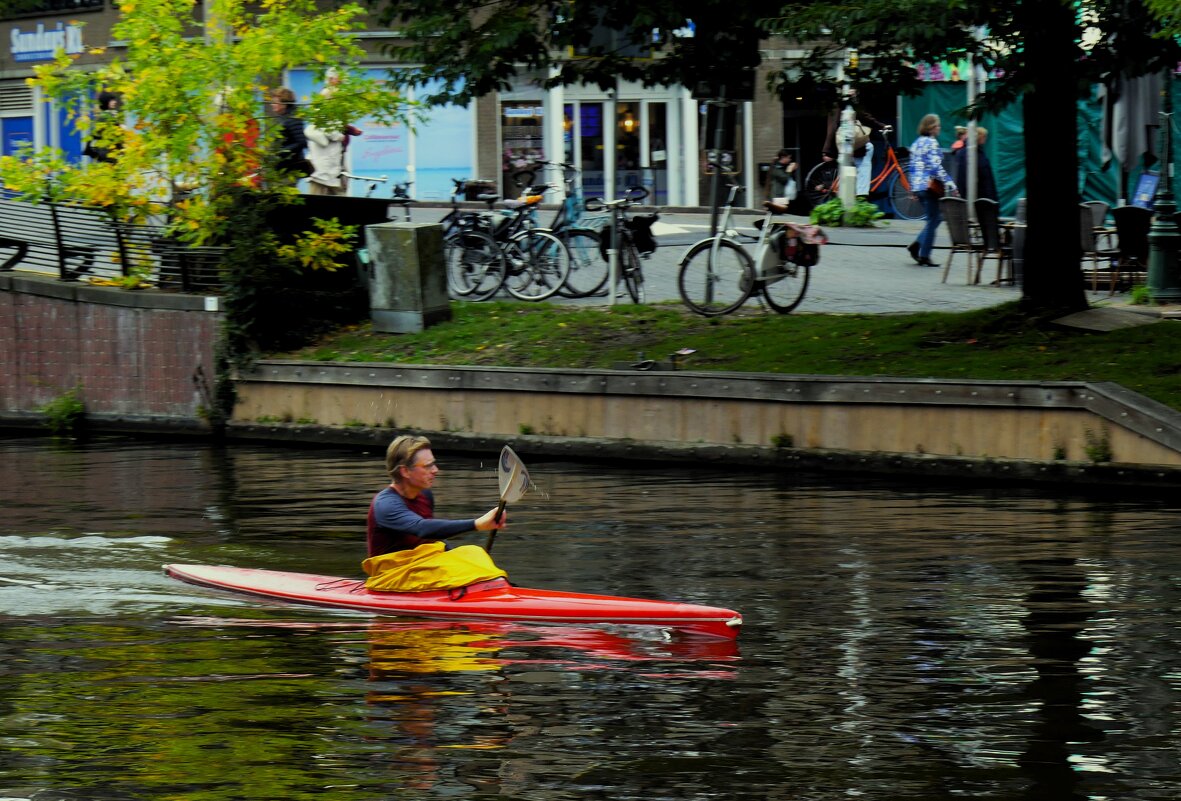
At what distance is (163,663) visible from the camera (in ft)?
31.2

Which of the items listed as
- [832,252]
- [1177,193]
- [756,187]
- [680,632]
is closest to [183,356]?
[832,252]

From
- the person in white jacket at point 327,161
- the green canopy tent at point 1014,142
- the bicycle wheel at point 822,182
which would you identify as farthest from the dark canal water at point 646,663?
the bicycle wheel at point 822,182

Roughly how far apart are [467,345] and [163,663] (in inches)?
424

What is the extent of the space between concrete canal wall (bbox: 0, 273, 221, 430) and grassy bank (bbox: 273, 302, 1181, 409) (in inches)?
47.4

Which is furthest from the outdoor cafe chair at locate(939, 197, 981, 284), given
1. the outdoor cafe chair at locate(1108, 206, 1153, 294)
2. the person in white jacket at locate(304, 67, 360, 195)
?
the person in white jacket at locate(304, 67, 360, 195)

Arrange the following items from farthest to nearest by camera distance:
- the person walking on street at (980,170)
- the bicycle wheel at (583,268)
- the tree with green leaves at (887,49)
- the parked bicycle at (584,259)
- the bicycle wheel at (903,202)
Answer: the bicycle wheel at (903,202) → the person walking on street at (980,170) → the bicycle wheel at (583,268) → the parked bicycle at (584,259) → the tree with green leaves at (887,49)

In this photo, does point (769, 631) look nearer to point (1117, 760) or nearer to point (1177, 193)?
point (1117, 760)

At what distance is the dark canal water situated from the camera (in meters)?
7.25

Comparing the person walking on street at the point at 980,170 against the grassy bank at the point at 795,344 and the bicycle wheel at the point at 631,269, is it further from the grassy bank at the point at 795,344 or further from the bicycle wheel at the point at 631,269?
the grassy bank at the point at 795,344

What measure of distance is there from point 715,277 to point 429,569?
375 inches

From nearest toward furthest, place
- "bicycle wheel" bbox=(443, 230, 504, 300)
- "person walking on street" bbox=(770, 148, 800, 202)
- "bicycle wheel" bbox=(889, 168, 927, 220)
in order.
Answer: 1. "bicycle wheel" bbox=(443, 230, 504, 300)
2. "bicycle wheel" bbox=(889, 168, 927, 220)
3. "person walking on street" bbox=(770, 148, 800, 202)

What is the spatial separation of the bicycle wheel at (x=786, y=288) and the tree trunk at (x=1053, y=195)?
3091mm

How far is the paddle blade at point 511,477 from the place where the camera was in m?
10.9

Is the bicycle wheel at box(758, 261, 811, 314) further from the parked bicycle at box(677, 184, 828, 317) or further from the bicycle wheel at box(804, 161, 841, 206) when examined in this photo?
the bicycle wheel at box(804, 161, 841, 206)
